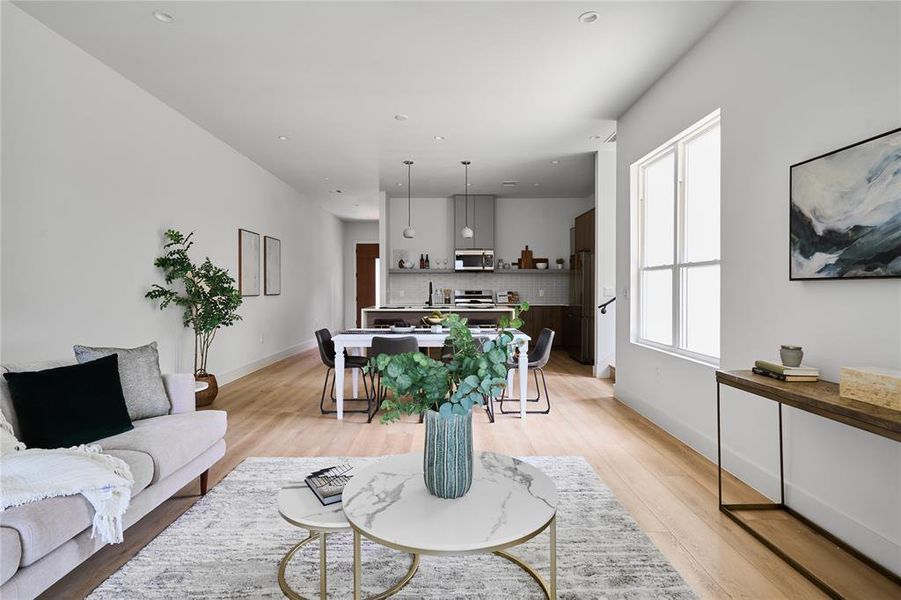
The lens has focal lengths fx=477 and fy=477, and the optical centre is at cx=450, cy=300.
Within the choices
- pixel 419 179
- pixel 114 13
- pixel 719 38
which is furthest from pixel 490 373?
pixel 419 179

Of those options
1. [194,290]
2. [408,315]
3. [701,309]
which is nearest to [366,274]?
[408,315]

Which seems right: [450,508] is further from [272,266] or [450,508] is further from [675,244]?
[272,266]

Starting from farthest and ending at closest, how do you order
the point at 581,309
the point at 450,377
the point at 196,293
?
1. the point at 581,309
2. the point at 196,293
3. the point at 450,377

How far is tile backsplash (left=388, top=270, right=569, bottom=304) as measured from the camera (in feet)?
29.8

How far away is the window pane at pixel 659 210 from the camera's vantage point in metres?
4.04

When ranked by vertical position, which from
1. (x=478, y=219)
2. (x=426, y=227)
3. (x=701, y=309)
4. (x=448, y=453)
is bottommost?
(x=448, y=453)

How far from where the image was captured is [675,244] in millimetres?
3855

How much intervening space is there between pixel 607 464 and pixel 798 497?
105cm

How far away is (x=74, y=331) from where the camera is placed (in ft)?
11.2

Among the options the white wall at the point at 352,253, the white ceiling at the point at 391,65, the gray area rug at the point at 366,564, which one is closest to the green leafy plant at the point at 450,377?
the gray area rug at the point at 366,564

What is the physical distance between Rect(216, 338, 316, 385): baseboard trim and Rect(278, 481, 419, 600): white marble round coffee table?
4.29 meters

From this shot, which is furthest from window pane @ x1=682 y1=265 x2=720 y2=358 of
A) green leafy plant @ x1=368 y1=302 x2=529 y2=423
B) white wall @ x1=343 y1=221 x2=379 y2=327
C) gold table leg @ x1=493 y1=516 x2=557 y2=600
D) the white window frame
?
white wall @ x1=343 y1=221 x2=379 y2=327

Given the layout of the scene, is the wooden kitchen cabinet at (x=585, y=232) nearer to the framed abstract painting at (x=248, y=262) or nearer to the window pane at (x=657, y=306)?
the window pane at (x=657, y=306)

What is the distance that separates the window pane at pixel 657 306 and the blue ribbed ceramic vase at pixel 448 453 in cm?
303
